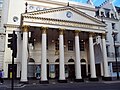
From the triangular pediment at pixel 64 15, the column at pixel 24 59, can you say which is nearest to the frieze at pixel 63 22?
the triangular pediment at pixel 64 15

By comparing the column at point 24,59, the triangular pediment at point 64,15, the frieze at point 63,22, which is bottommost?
the column at point 24,59

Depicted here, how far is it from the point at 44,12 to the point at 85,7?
15477 mm

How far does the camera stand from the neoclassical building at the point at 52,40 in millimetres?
25531

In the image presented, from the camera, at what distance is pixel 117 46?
132 ft

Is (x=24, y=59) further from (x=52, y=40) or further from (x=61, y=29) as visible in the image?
(x=52, y=40)

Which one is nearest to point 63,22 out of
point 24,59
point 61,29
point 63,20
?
point 63,20

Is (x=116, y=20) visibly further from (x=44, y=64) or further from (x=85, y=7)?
(x=44, y=64)

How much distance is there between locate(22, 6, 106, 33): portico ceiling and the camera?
25.8 m

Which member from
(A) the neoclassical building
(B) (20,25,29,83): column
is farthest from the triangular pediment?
(B) (20,25,29,83): column

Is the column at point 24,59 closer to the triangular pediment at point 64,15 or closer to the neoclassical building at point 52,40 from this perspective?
the neoclassical building at point 52,40

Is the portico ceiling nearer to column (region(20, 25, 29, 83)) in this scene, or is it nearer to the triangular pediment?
the triangular pediment

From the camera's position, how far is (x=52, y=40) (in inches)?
1353

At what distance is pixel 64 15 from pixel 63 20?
1.13 meters

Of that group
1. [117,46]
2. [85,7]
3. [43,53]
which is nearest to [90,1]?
[85,7]
